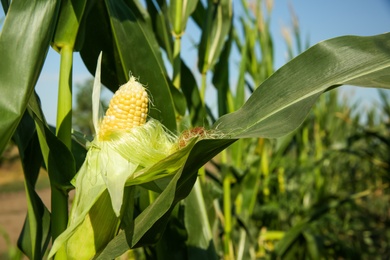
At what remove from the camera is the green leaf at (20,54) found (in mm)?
536

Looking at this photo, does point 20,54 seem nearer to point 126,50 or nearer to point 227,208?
point 126,50

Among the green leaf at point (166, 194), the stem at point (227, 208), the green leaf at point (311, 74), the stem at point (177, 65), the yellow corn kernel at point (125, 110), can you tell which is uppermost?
the stem at point (177, 65)

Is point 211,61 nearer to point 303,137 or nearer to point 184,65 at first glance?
point 184,65

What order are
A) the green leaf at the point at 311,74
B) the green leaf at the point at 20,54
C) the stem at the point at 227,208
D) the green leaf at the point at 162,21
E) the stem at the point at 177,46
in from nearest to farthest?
the green leaf at the point at 20,54 → the green leaf at the point at 311,74 → the stem at the point at 177,46 → the green leaf at the point at 162,21 → the stem at the point at 227,208

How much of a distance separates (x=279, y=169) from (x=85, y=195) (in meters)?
2.18

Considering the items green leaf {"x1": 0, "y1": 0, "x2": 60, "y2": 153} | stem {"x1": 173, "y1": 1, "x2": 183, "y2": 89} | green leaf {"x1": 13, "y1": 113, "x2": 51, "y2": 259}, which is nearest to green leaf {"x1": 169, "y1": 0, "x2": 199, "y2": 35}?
stem {"x1": 173, "y1": 1, "x2": 183, "y2": 89}

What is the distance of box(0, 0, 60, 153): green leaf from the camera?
54 centimetres

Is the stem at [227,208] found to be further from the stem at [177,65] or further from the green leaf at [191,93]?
the stem at [177,65]

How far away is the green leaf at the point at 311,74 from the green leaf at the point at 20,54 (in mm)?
250

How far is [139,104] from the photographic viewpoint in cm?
62

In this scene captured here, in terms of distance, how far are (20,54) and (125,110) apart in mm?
143

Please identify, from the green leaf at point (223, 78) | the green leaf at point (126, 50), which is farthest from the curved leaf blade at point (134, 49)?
the green leaf at point (223, 78)

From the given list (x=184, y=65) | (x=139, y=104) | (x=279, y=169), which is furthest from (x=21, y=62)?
(x=279, y=169)

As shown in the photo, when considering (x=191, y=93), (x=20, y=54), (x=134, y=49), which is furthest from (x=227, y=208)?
(x=20, y=54)
